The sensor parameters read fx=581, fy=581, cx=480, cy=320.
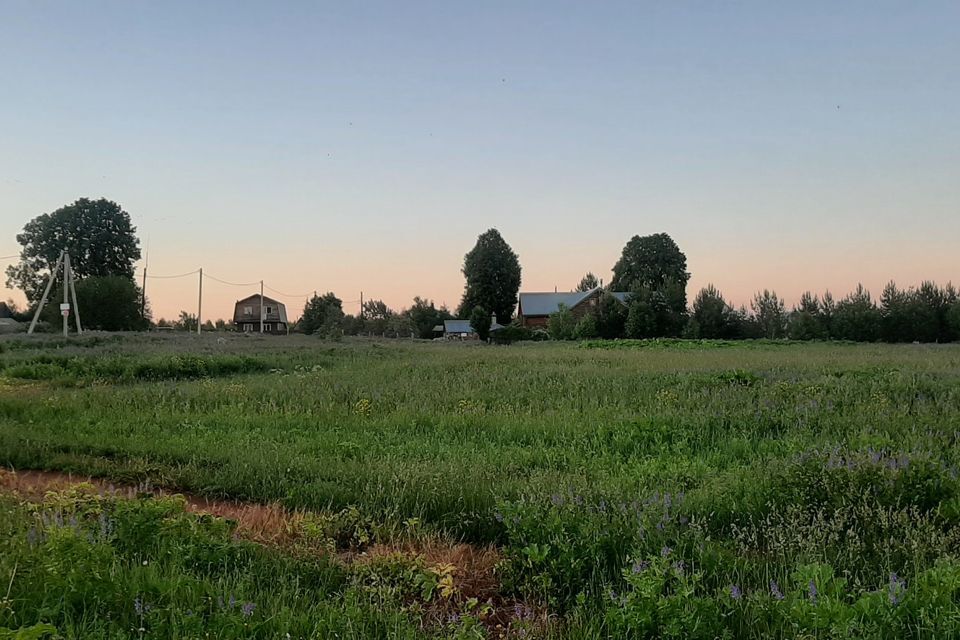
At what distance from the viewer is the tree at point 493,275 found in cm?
7994

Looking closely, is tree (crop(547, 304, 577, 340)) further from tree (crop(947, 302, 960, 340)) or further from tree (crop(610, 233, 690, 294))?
tree (crop(947, 302, 960, 340))

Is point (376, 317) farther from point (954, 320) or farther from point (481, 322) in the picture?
point (954, 320)

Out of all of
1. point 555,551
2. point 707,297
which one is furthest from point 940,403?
point 707,297

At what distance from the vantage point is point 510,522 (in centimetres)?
388

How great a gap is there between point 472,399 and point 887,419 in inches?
245

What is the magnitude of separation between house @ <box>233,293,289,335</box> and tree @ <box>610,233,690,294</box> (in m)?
52.2

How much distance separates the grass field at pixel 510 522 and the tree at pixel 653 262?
78261 millimetres

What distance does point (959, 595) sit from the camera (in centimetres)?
291

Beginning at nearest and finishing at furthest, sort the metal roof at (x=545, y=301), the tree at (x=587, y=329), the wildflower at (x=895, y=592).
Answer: the wildflower at (x=895, y=592)
the tree at (x=587, y=329)
the metal roof at (x=545, y=301)

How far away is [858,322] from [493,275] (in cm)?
4325

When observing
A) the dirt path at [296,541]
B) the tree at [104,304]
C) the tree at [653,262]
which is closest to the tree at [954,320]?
the tree at [653,262]

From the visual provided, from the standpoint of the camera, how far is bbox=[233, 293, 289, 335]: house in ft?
295

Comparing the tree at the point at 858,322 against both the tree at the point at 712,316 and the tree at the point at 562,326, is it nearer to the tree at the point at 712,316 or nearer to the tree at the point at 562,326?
the tree at the point at 712,316

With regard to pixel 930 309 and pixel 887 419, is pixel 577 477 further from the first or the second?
pixel 930 309
